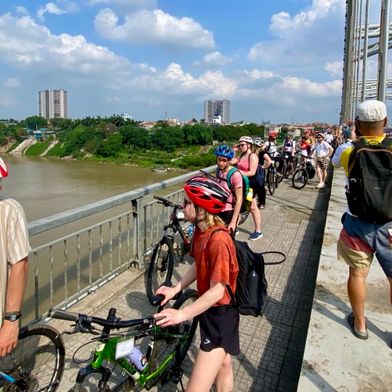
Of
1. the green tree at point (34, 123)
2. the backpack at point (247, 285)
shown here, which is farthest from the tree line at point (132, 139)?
the backpack at point (247, 285)

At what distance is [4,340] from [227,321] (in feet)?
3.84

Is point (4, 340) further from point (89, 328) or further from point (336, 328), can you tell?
point (336, 328)

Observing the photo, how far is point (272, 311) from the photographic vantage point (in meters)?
3.65

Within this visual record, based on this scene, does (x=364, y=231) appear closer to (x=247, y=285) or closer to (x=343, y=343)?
(x=343, y=343)

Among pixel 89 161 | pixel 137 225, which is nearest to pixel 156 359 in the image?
pixel 137 225

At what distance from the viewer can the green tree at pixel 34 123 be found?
155625mm

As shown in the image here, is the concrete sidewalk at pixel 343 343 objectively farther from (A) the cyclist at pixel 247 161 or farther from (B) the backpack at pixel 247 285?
(A) the cyclist at pixel 247 161

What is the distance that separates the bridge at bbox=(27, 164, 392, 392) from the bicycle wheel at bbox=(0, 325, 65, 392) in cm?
26

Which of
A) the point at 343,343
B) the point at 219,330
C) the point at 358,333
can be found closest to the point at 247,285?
the point at 219,330

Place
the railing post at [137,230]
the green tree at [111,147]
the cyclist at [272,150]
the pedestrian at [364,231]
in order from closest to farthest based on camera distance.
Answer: the pedestrian at [364,231], the railing post at [137,230], the cyclist at [272,150], the green tree at [111,147]

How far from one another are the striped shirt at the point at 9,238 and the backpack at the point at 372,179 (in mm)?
2007

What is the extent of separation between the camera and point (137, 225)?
431 centimetres

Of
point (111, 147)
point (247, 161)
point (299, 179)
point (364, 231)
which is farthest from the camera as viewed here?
point (111, 147)

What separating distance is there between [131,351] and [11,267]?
77 cm
